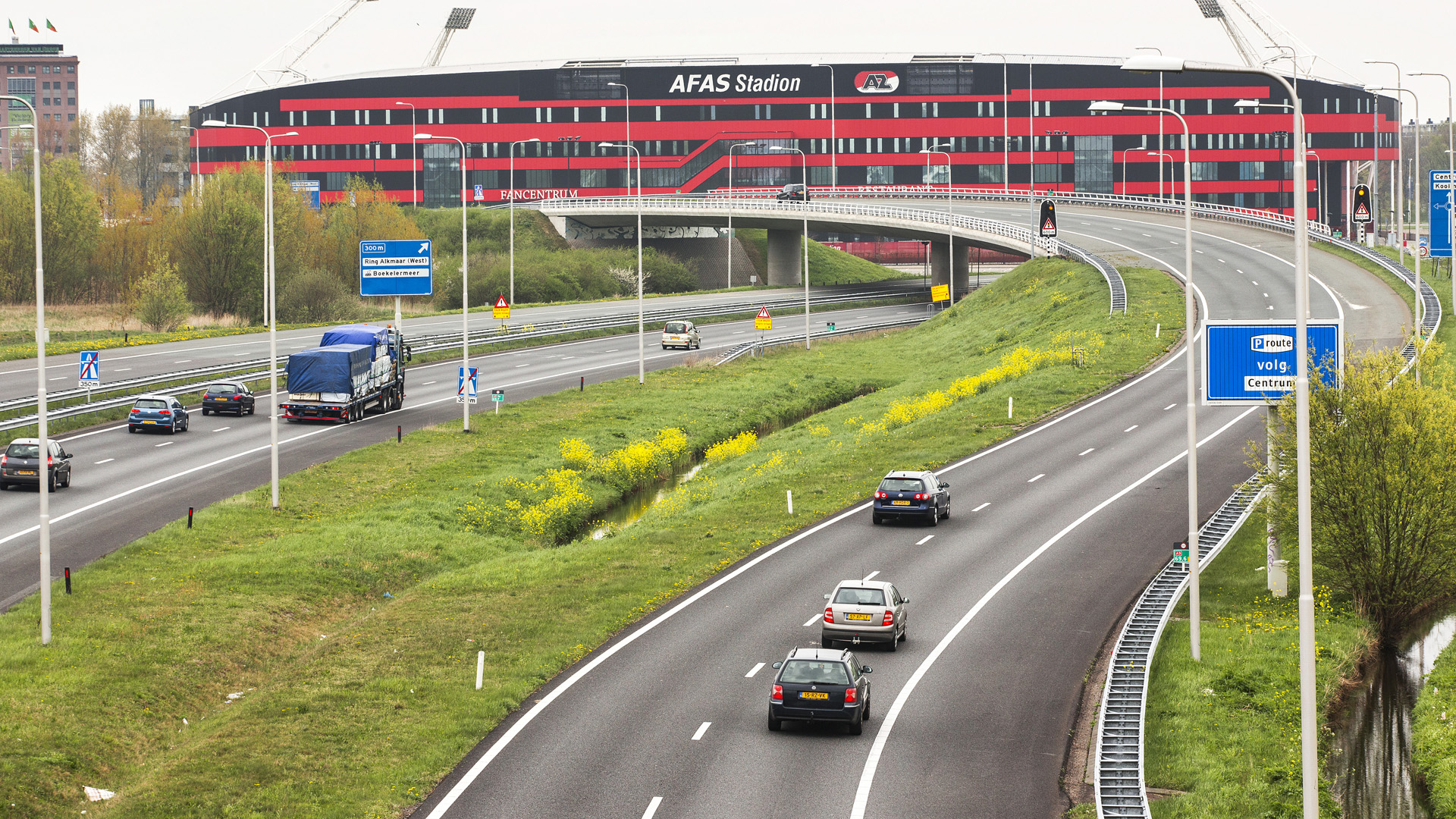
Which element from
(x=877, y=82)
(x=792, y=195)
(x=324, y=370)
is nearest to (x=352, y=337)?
(x=324, y=370)

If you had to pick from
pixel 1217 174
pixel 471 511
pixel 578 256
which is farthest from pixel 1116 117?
pixel 471 511

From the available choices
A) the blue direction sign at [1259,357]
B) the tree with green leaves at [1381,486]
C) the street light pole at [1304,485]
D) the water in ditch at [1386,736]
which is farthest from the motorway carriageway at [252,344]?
the street light pole at [1304,485]

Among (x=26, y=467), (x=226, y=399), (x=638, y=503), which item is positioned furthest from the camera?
(x=226, y=399)

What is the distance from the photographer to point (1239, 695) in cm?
2695

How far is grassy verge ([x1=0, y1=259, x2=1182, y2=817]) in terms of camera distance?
23094 mm

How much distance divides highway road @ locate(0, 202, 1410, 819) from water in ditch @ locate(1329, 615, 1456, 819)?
4.91m

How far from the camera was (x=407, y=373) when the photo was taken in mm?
72000

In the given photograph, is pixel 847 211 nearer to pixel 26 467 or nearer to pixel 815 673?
pixel 26 467

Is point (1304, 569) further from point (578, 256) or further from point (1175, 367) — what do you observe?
point (578, 256)

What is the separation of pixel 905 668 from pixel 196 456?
30516mm

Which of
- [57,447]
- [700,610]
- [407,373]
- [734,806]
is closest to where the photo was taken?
[734,806]

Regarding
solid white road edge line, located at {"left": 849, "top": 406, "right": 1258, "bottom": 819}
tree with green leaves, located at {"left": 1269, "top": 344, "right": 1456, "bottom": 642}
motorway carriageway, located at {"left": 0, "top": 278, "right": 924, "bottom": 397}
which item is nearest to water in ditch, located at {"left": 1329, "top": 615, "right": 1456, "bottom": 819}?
tree with green leaves, located at {"left": 1269, "top": 344, "right": 1456, "bottom": 642}

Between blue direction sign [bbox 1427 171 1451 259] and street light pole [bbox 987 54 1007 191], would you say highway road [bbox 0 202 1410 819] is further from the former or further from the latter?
street light pole [bbox 987 54 1007 191]

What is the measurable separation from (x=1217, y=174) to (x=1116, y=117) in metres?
13.8
